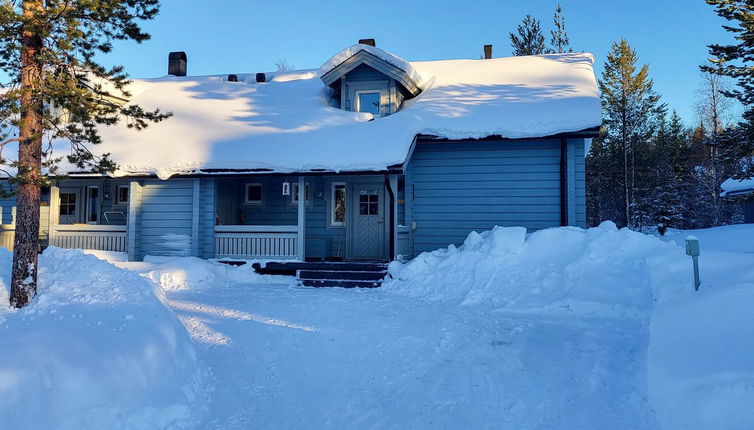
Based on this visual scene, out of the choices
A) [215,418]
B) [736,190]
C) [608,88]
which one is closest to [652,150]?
[608,88]

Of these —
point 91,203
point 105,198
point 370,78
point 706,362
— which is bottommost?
point 706,362

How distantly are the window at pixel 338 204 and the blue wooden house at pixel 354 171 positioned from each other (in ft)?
0.11

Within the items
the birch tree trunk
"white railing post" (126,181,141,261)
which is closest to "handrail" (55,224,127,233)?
"white railing post" (126,181,141,261)

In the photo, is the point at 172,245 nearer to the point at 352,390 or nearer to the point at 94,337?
the point at 94,337

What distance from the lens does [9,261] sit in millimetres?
6727

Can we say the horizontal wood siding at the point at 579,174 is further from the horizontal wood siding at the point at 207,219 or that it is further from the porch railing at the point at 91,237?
the porch railing at the point at 91,237

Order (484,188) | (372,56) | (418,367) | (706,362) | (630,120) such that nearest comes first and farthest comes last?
(706,362)
(418,367)
(484,188)
(372,56)
(630,120)

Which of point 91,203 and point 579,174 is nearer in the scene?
point 579,174

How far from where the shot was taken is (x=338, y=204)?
13.1 metres

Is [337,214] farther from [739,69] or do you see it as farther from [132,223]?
[739,69]

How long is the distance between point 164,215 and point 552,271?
413 inches

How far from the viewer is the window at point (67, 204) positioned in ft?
47.6

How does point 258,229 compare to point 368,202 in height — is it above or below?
below

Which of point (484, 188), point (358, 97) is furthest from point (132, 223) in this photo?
point (484, 188)
